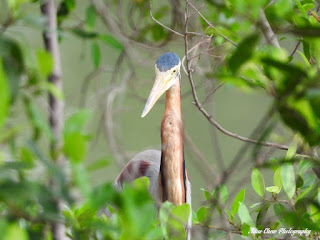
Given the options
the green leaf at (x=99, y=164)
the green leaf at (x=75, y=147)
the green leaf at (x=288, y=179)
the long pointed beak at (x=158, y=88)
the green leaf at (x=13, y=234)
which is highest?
the green leaf at (x=75, y=147)

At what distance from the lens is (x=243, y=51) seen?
11.4 inches

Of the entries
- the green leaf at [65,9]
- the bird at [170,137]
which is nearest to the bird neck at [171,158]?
the bird at [170,137]

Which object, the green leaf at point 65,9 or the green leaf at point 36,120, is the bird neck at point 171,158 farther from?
A: the green leaf at point 36,120

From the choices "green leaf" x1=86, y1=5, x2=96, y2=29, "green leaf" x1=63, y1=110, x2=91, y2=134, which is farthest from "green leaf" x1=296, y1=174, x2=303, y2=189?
"green leaf" x1=63, y1=110, x2=91, y2=134

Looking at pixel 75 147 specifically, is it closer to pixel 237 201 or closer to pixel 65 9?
pixel 65 9

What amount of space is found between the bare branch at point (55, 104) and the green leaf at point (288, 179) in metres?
0.53

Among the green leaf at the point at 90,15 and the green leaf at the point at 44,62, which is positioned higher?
the green leaf at the point at 90,15

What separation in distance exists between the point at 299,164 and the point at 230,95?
6.81 feet

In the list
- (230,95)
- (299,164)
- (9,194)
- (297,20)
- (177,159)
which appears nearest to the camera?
(9,194)

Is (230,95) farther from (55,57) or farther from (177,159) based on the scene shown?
(55,57)

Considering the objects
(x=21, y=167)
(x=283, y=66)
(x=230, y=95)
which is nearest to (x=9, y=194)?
(x=21, y=167)

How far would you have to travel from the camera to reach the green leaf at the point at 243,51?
28 centimetres

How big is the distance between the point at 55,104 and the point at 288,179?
0.55 metres

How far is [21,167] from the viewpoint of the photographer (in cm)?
29
